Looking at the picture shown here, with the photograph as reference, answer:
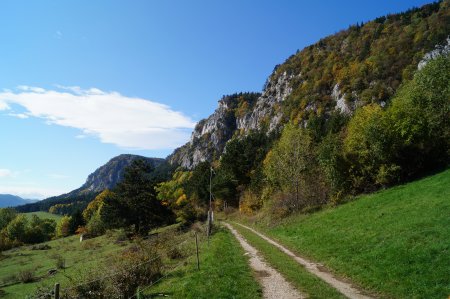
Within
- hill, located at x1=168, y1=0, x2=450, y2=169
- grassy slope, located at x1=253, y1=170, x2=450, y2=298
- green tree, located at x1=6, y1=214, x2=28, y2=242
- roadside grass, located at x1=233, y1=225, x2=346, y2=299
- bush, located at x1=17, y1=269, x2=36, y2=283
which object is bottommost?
bush, located at x1=17, y1=269, x2=36, y2=283

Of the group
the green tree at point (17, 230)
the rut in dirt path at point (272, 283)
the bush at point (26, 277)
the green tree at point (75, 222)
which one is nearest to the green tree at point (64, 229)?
the green tree at point (75, 222)

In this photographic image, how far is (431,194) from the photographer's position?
26344mm

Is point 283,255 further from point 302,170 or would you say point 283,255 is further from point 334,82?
point 334,82

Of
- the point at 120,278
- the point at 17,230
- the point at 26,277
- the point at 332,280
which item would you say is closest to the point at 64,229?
the point at 17,230

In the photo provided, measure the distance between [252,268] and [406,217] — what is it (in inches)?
436

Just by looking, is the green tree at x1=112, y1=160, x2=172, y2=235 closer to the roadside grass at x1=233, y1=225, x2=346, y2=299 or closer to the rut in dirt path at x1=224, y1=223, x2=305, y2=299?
the roadside grass at x1=233, y1=225, x2=346, y2=299

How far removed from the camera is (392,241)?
18.8 metres

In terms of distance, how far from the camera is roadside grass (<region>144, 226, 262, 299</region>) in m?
14.7

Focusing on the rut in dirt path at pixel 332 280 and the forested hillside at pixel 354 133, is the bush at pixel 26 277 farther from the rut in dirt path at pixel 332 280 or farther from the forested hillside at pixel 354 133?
the rut in dirt path at pixel 332 280

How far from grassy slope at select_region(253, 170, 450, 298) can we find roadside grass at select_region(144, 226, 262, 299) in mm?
5191

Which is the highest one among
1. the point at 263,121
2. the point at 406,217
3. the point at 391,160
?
the point at 263,121

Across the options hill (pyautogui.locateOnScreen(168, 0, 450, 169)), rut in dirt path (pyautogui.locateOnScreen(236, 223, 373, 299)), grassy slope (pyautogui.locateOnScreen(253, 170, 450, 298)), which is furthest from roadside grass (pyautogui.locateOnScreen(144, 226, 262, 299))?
hill (pyautogui.locateOnScreen(168, 0, 450, 169))

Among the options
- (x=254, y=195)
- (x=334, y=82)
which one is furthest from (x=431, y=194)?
(x=334, y=82)

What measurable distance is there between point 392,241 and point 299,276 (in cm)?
591
